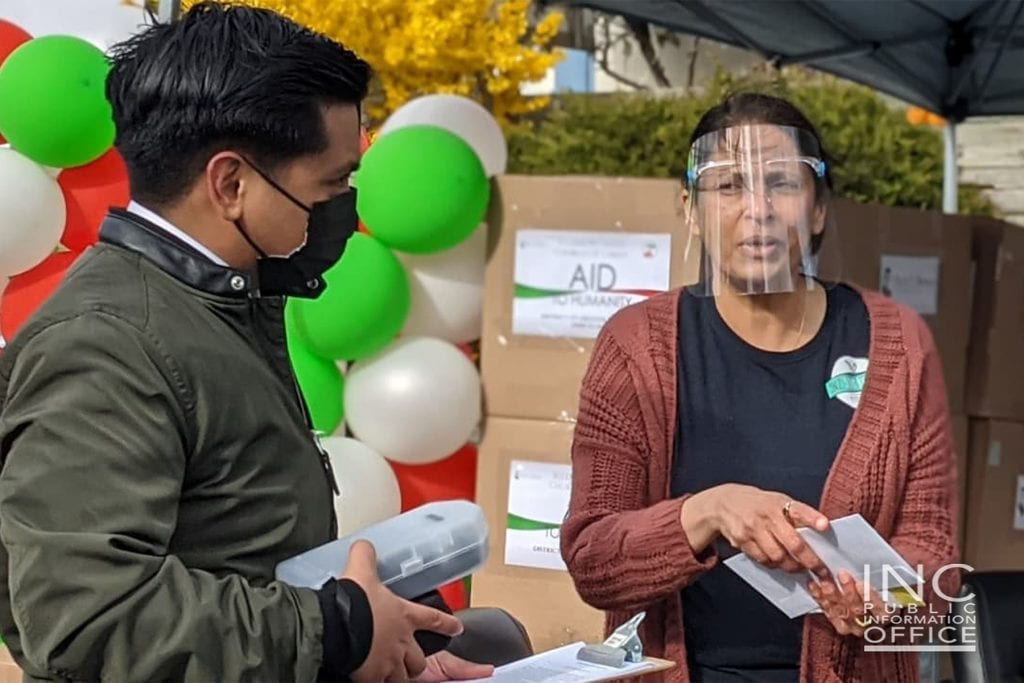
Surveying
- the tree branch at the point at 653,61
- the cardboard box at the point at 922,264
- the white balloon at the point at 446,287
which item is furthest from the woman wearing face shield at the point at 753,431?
the tree branch at the point at 653,61

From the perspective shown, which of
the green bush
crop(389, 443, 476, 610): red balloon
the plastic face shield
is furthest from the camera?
the green bush

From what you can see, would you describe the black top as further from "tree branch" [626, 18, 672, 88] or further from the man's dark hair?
"tree branch" [626, 18, 672, 88]

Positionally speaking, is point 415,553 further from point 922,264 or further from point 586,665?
point 922,264

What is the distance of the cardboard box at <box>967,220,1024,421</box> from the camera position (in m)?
3.55

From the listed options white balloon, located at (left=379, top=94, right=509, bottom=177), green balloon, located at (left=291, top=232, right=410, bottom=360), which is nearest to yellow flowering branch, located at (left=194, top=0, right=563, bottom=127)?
white balloon, located at (left=379, top=94, right=509, bottom=177)

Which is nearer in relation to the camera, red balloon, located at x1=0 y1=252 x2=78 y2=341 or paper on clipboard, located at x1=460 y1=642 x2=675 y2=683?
paper on clipboard, located at x1=460 y1=642 x2=675 y2=683

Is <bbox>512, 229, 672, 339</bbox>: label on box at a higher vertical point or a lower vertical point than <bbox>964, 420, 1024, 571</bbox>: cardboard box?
higher

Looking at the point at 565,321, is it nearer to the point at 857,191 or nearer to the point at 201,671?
the point at 201,671

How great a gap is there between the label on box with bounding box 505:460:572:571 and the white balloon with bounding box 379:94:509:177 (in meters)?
0.79

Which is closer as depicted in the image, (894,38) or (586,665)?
(586,665)

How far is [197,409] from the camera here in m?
1.00

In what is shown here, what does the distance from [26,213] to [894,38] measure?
2.93 metres

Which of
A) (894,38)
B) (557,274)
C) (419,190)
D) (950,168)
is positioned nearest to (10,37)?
(419,190)

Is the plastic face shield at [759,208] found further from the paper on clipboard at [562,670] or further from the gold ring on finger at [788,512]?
the paper on clipboard at [562,670]
